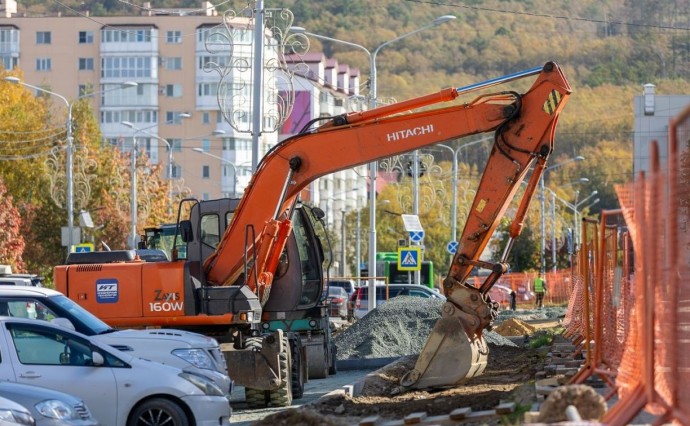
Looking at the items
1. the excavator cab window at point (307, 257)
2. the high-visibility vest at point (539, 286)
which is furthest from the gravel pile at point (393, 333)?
the high-visibility vest at point (539, 286)

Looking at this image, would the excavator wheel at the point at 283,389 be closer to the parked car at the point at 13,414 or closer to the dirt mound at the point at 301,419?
the dirt mound at the point at 301,419

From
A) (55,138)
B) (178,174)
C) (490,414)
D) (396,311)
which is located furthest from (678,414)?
(178,174)

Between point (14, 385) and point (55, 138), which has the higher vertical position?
point (55, 138)

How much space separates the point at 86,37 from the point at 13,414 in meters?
113

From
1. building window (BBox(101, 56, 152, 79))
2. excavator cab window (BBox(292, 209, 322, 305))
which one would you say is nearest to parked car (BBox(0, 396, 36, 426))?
excavator cab window (BBox(292, 209, 322, 305))

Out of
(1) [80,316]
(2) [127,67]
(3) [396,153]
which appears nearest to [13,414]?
(1) [80,316]

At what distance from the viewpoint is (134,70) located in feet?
400

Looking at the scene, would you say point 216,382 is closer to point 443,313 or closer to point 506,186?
point 443,313

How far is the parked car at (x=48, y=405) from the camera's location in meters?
12.4

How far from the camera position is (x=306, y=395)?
21.2m

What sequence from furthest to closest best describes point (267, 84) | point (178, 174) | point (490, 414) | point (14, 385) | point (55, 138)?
1. point (178, 174)
2. point (55, 138)
3. point (267, 84)
4. point (490, 414)
5. point (14, 385)

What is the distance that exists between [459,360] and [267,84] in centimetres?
1639

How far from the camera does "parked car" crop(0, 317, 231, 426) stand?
14219 mm

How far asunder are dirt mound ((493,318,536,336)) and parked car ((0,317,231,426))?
2182 centimetres
